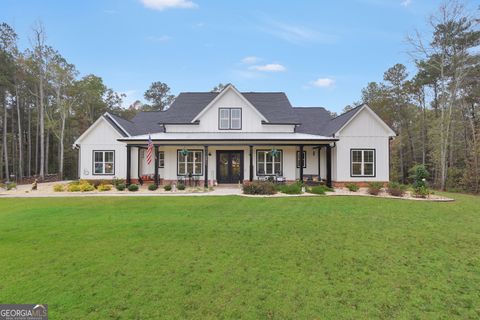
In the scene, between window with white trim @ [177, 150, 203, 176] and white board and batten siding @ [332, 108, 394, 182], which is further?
window with white trim @ [177, 150, 203, 176]

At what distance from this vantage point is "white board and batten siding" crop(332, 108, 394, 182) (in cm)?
1662

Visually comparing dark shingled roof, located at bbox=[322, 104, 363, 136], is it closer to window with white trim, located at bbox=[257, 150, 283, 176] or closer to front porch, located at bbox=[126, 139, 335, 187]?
front porch, located at bbox=[126, 139, 335, 187]

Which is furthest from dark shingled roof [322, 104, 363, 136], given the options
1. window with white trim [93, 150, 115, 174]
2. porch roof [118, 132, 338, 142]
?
window with white trim [93, 150, 115, 174]

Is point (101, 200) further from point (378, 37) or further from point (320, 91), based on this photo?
point (320, 91)

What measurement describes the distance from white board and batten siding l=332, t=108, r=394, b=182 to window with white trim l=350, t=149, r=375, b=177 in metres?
0.20

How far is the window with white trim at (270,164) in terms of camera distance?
18.1 metres

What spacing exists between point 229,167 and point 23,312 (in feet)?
50.6

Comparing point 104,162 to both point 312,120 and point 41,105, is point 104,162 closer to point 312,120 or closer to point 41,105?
point 41,105

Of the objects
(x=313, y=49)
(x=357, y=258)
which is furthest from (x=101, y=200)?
(x=313, y=49)

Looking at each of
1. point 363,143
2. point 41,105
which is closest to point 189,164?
point 363,143

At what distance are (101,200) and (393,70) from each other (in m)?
33.1

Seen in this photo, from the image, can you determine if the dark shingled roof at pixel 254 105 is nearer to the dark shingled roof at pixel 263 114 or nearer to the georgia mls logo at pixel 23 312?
the dark shingled roof at pixel 263 114

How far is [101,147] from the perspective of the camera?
18141 mm

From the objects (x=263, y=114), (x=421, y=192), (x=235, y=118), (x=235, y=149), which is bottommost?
(x=421, y=192)
